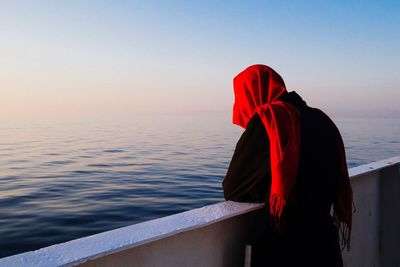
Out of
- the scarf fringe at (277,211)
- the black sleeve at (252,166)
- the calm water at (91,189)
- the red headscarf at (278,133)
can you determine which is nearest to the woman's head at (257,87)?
the red headscarf at (278,133)

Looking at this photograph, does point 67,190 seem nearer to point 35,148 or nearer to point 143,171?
point 143,171

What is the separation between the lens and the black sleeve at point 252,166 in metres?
1.66

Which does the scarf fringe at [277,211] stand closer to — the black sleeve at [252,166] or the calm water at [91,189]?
the black sleeve at [252,166]

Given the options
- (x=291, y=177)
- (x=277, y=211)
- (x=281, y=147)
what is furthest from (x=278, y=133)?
(x=277, y=211)

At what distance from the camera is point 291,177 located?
5.10 feet

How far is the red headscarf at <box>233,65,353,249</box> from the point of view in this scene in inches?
61.0

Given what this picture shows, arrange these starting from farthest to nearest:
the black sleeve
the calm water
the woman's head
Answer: the calm water, the woman's head, the black sleeve

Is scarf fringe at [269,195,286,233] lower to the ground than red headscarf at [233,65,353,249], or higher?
lower

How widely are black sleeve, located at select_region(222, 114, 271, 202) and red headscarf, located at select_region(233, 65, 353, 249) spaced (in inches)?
2.3

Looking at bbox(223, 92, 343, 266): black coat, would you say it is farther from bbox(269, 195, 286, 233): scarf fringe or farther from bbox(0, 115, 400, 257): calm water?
bbox(0, 115, 400, 257): calm water

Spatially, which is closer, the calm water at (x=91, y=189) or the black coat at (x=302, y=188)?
the black coat at (x=302, y=188)

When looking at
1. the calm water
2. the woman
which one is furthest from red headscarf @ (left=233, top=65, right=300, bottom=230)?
the calm water

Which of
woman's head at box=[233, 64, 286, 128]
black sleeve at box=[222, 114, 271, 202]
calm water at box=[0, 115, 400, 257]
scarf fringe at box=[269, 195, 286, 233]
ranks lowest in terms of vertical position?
calm water at box=[0, 115, 400, 257]

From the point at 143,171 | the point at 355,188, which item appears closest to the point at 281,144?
the point at 355,188
